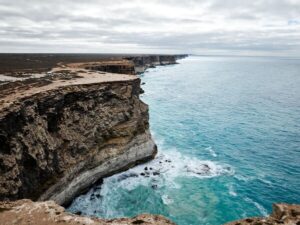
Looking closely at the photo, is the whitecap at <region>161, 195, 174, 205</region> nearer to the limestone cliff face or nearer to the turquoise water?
the turquoise water

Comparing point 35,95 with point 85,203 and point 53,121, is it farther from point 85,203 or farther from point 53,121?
point 85,203

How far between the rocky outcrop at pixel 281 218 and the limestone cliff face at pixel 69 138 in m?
23.4

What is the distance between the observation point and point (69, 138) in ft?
137

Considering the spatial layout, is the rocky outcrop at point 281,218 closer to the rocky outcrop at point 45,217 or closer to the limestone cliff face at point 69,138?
the rocky outcrop at point 45,217

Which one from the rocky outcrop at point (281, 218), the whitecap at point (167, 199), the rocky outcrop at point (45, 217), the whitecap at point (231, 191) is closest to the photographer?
the rocky outcrop at point (281, 218)

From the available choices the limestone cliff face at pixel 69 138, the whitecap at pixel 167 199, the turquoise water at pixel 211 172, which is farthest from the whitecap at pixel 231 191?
the limestone cliff face at pixel 69 138

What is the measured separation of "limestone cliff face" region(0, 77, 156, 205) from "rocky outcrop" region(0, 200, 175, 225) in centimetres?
979

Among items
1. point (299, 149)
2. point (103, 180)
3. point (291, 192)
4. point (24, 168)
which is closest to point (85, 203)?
point (103, 180)

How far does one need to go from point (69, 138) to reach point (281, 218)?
30363 mm

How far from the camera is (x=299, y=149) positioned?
2157 inches

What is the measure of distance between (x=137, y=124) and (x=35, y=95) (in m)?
19.5

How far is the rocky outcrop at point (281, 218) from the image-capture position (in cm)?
1859

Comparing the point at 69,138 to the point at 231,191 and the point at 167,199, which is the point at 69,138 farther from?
the point at 231,191

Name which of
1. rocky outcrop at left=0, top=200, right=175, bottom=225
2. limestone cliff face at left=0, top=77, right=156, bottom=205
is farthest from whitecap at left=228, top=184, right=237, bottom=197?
rocky outcrop at left=0, top=200, right=175, bottom=225
